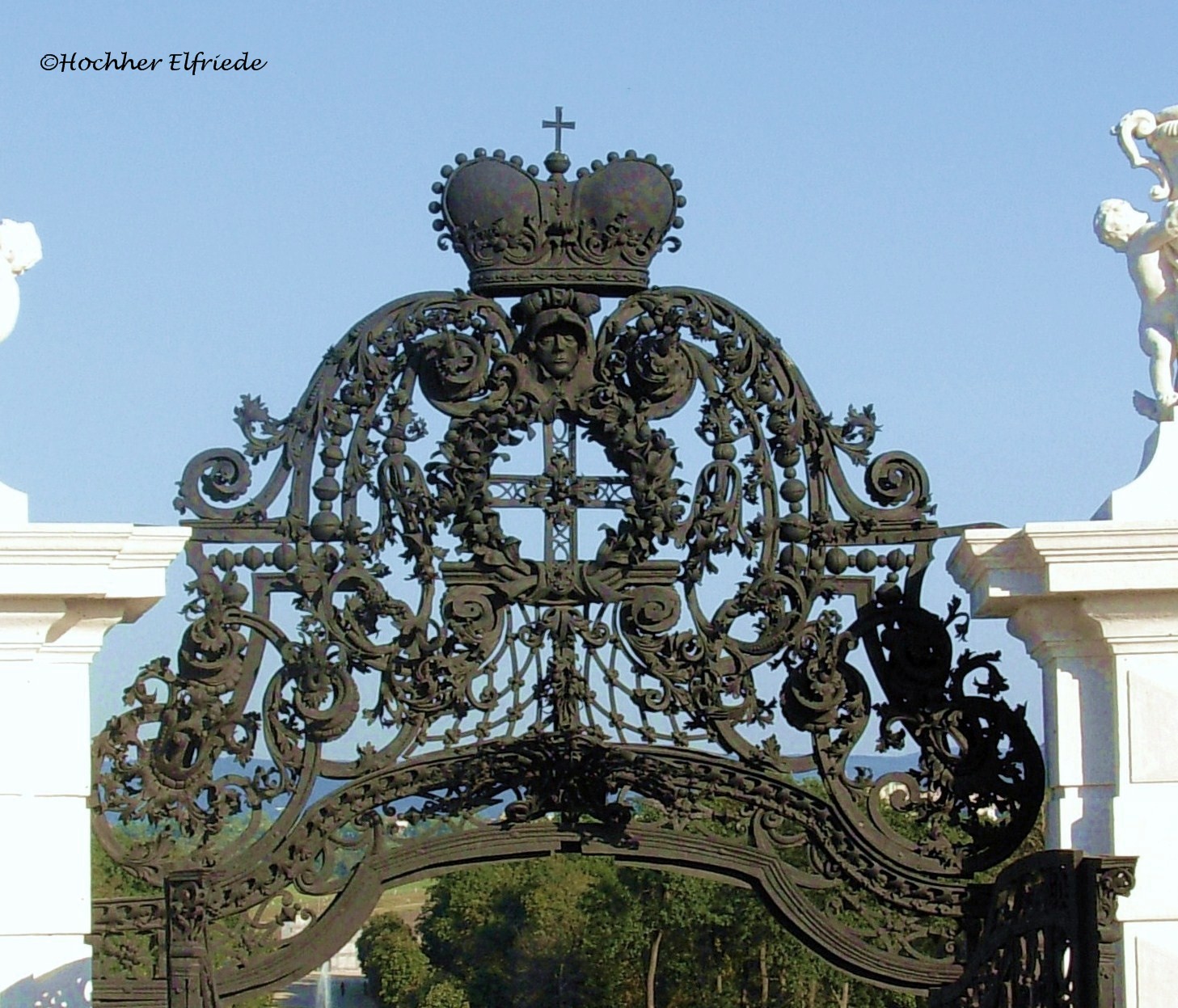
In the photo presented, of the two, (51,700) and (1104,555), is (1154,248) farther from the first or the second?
(51,700)

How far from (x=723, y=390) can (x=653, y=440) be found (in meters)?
0.32

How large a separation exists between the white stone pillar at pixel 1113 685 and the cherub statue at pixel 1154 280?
1.46 ft

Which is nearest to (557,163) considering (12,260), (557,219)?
(557,219)

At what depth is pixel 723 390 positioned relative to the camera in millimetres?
7836

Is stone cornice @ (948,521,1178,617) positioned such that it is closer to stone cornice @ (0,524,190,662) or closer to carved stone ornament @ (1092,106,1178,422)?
carved stone ornament @ (1092,106,1178,422)

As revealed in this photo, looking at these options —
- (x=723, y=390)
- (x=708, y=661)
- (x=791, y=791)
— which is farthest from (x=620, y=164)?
(x=791, y=791)

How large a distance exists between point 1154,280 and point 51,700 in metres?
3.87

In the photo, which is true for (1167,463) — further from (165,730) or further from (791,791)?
(165,730)

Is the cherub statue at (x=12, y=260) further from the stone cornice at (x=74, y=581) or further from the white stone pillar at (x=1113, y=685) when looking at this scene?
the white stone pillar at (x=1113, y=685)

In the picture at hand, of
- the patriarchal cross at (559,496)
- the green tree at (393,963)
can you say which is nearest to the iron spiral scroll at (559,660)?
the patriarchal cross at (559,496)

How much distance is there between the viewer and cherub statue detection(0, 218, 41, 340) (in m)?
7.55

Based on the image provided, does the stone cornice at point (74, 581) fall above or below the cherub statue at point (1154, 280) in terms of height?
below

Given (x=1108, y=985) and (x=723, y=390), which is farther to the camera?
(x=723, y=390)

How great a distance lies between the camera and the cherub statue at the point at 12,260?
755 centimetres
